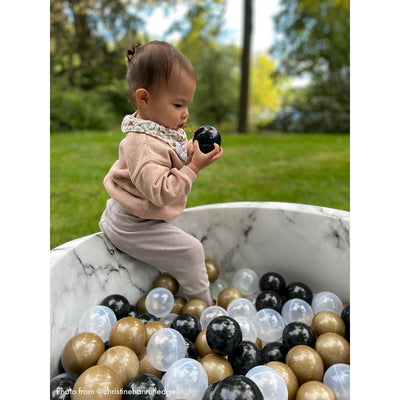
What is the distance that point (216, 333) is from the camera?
0.89 meters

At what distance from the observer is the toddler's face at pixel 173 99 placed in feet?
2.99

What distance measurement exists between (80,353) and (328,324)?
612mm

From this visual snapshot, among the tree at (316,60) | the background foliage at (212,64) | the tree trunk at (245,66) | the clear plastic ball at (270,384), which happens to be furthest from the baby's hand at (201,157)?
the tree at (316,60)

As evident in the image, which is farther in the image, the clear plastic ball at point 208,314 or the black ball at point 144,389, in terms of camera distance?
the clear plastic ball at point 208,314

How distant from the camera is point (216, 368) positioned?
2.91 feet

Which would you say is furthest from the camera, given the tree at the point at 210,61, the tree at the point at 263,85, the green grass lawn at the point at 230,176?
the tree at the point at 263,85

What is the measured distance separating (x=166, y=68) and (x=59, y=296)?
557mm

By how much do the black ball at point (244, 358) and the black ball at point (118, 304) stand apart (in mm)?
310

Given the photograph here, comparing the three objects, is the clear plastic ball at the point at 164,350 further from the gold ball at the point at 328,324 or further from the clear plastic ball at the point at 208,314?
the gold ball at the point at 328,324

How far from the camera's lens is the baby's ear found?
93 centimetres

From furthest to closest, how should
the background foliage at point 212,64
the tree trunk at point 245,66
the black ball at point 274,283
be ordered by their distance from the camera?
the tree trunk at point 245,66, the background foliage at point 212,64, the black ball at point 274,283

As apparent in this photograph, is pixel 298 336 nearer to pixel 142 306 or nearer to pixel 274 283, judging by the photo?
pixel 274 283

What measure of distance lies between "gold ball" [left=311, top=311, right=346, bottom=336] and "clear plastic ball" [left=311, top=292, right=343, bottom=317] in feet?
0.20
